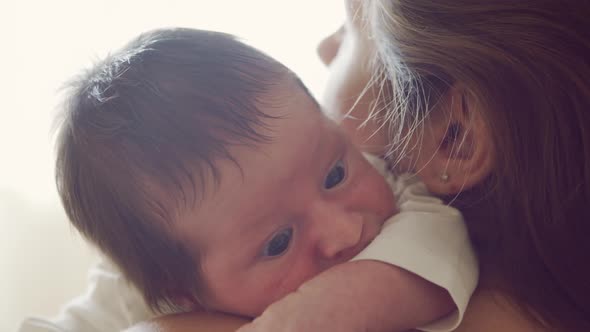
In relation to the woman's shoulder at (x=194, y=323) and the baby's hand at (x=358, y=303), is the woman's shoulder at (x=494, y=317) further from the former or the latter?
the woman's shoulder at (x=194, y=323)

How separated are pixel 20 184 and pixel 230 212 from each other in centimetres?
87

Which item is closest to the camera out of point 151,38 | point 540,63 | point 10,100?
point 540,63

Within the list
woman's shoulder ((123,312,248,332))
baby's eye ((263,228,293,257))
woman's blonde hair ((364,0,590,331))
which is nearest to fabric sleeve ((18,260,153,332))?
woman's shoulder ((123,312,248,332))

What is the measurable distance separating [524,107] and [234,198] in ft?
1.03

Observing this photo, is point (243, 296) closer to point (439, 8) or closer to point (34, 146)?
point (439, 8)

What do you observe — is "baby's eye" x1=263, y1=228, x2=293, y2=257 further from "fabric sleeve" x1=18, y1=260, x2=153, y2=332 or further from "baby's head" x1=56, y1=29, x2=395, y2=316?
"fabric sleeve" x1=18, y1=260, x2=153, y2=332

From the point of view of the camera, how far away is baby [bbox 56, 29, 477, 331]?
26.3 inches

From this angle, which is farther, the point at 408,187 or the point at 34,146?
the point at 34,146

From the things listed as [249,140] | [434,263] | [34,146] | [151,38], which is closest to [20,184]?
[34,146]

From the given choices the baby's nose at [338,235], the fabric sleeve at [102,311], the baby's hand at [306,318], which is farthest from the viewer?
the fabric sleeve at [102,311]

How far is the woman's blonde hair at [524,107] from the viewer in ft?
2.08

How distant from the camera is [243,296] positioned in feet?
2.37

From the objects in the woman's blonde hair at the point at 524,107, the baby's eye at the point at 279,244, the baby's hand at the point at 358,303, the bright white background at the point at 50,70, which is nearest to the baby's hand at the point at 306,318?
the baby's hand at the point at 358,303

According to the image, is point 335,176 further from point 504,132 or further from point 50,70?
point 50,70
